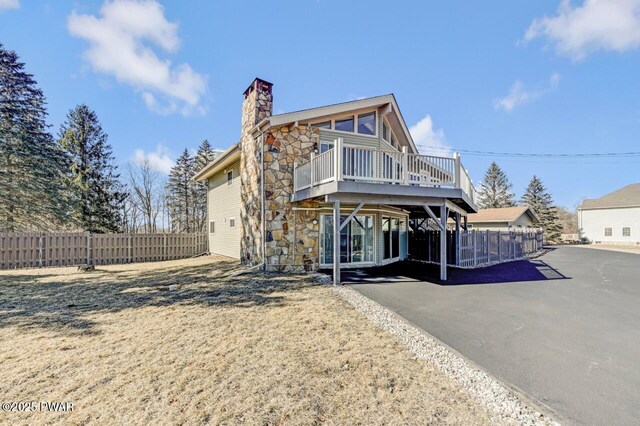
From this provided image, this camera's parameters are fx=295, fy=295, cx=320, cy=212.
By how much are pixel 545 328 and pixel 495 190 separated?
142 ft

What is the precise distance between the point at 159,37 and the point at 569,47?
19550 millimetres

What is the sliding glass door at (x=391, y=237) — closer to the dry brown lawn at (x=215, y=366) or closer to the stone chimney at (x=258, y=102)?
the stone chimney at (x=258, y=102)

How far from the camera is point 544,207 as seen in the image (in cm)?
3634

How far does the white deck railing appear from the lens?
321 inches

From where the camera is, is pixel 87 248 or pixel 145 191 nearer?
pixel 87 248

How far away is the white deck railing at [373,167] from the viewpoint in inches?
321

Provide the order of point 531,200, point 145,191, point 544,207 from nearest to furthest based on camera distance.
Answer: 1. point 145,191
2. point 544,207
3. point 531,200

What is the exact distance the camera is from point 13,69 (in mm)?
17141

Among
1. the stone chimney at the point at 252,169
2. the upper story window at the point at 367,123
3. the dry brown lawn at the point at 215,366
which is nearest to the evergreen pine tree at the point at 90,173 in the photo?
the stone chimney at the point at 252,169

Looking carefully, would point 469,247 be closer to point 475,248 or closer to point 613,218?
point 475,248

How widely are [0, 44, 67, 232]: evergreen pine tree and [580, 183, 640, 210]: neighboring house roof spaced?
49.2 m

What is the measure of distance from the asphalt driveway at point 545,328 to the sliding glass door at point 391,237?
2.72m

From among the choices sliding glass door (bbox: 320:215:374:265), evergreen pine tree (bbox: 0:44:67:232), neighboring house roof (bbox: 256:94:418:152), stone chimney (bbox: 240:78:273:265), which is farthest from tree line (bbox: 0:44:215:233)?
sliding glass door (bbox: 320:215:374:265)

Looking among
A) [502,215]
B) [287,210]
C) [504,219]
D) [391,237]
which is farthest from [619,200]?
[287,210]
